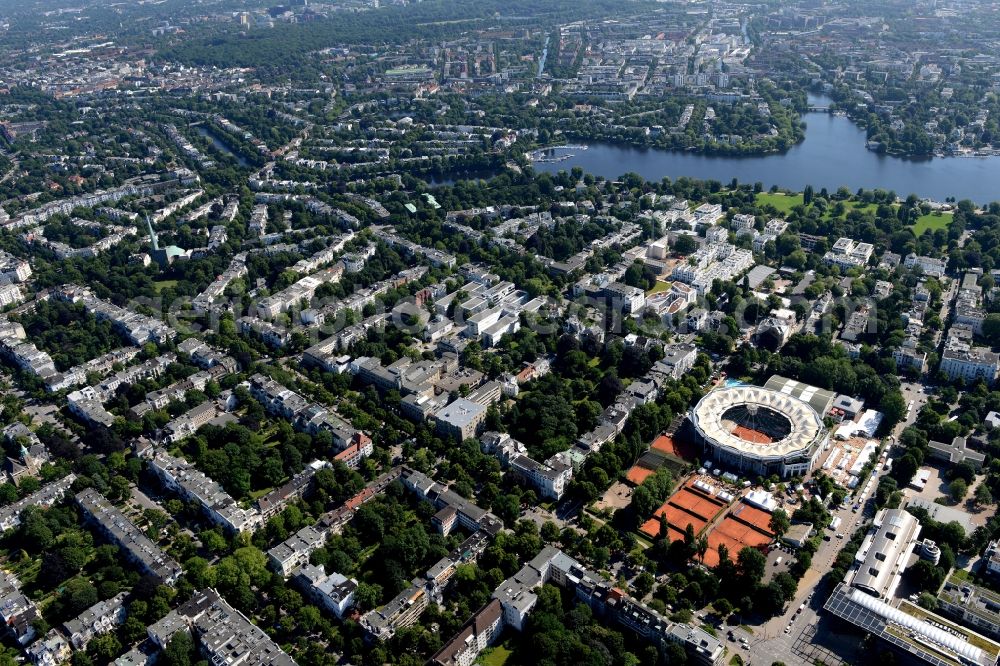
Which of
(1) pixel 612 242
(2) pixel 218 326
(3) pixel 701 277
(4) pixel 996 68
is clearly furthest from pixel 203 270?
(4) pixel 996 68

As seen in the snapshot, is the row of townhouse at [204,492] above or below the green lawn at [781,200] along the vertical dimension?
below

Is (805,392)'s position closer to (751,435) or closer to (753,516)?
(751,435)

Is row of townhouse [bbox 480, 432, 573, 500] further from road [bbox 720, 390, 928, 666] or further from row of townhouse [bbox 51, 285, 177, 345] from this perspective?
row of townhouse [bbox 51, 285, 177, 345]

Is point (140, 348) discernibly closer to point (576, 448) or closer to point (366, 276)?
point (366, 276)

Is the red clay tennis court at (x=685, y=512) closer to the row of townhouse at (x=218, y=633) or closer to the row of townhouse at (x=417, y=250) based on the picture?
the row of townhouse at (x=218, y=633)

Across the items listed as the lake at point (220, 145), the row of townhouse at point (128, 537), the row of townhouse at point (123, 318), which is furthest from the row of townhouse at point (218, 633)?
the lake at point (220, 145)

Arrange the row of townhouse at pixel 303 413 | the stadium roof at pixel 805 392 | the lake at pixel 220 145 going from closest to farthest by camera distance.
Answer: the row of townhouse at pixel 303 413 < the stadium roof at pixel 805 392 < the lake at pixel 220 145
